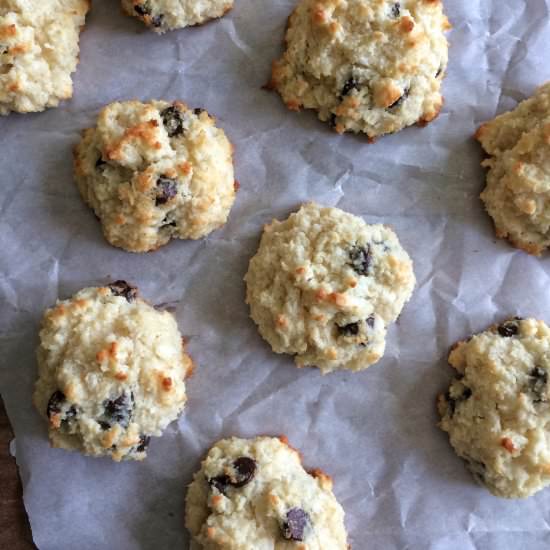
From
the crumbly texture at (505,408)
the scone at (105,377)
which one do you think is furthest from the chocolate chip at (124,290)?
the crumbly texture at (505,408)

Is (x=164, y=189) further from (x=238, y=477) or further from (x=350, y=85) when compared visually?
(x=238, y=477)

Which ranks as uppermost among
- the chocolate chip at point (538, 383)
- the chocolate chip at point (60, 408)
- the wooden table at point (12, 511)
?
the chocolate chip at point (538, 383)

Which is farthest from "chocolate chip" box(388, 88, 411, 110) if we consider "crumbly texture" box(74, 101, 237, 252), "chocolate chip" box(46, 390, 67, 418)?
"chocolate chip" box(46, 390, 67, 418)

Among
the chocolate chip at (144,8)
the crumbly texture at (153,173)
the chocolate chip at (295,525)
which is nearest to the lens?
the chocolate chip at (295,525)

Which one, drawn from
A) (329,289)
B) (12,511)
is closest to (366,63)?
(329,289)

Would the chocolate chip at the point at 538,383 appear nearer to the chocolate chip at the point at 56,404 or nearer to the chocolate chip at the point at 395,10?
the chocolate chip at the point at 395,10
